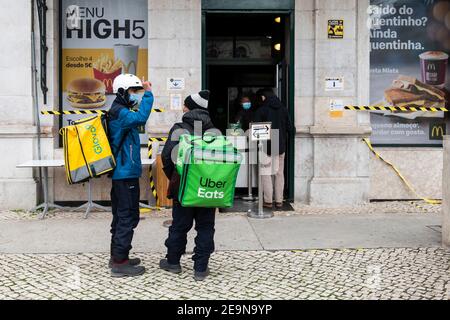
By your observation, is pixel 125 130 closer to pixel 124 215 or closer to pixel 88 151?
pixel 88 151

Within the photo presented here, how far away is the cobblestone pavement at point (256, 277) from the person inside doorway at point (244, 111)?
182 inches

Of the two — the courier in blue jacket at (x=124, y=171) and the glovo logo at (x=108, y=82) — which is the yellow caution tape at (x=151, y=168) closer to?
the glovo logo at (x=108, y=82)

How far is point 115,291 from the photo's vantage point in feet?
17.2

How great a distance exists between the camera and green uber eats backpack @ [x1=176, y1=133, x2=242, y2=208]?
5.29m

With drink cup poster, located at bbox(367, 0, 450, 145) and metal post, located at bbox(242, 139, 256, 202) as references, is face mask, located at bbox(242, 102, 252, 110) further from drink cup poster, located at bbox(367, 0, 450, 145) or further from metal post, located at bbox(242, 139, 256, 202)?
drink cup poster, located at bbox(367, 0, 450, 145)

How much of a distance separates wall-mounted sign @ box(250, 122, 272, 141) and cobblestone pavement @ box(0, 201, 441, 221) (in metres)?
1.27

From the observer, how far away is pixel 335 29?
9.52 m

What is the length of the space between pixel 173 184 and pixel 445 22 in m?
6.63

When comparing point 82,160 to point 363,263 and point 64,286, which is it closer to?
point 64,286

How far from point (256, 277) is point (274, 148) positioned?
4099mm

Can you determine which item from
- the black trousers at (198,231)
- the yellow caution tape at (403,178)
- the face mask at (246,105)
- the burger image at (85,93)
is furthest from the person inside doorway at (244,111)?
the black trousers at (198,231)

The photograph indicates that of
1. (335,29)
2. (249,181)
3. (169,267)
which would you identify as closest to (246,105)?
(249,181)

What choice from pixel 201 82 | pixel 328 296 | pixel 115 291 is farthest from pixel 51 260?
pixel 201 82

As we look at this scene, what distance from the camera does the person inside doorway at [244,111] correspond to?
35.7 feet
